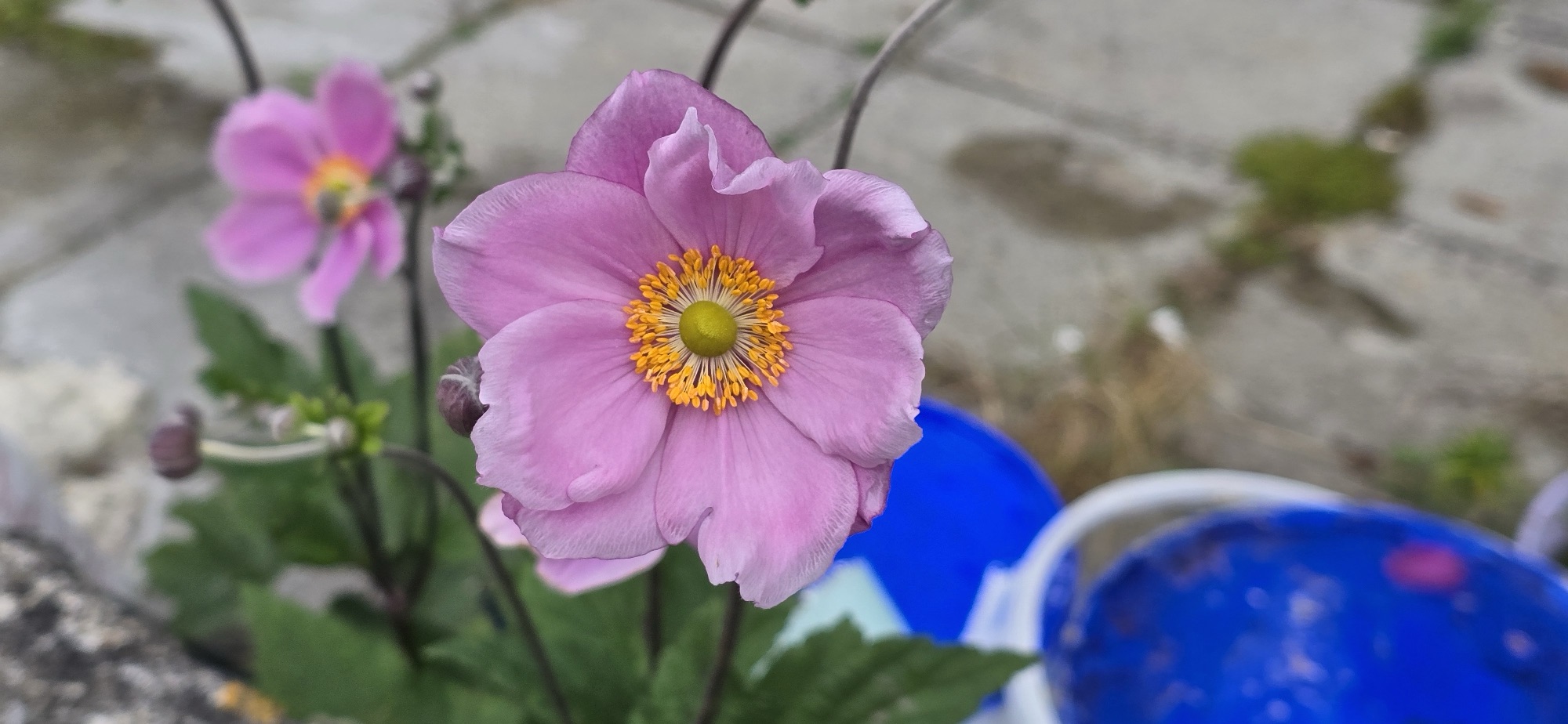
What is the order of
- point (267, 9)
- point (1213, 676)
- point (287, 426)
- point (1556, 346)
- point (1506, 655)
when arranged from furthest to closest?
point (267, 9) < point (1556, 346) < point (1213, 676) < point (1506, 655) < point (287, 426)

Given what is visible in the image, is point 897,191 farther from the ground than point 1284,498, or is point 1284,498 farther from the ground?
point 897,191

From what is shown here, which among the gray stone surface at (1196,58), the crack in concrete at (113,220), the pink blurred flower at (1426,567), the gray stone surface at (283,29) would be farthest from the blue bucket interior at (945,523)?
the gray stone surface at (283,29)

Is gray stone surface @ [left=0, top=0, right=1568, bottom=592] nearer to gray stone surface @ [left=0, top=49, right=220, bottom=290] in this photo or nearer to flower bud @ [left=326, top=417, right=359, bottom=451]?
gray stone surface @ [left=0, top=49, right=220, bottom=290]

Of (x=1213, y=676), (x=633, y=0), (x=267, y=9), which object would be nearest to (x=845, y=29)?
(x=633, y=0)

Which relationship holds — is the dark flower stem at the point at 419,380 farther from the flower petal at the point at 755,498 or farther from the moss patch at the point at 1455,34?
the moss patch at the point at 1455,34

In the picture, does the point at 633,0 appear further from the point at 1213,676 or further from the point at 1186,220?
the point at 1213,676

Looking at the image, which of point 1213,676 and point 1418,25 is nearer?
point 1213,676

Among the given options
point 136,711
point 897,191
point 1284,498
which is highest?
point 897,191
